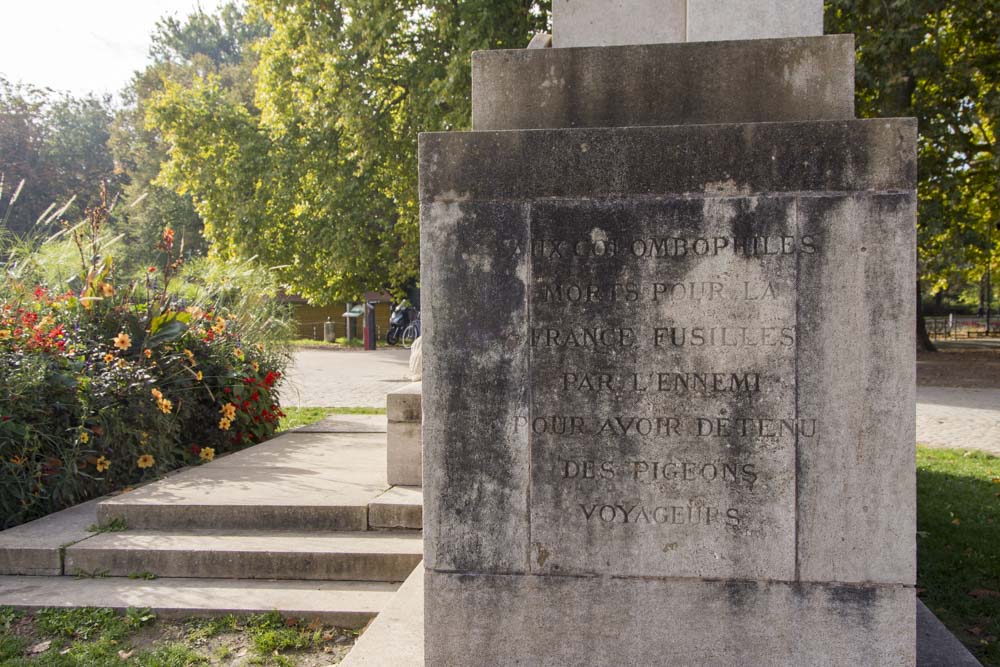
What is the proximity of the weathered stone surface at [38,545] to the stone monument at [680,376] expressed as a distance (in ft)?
8.59

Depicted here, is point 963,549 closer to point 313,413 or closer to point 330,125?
point 313,413

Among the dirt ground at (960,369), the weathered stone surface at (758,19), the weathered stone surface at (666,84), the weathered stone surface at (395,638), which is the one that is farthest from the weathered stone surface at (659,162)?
the dirt ground at (960,369)

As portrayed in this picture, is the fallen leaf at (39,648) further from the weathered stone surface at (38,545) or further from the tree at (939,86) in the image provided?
the tree at (939,86)

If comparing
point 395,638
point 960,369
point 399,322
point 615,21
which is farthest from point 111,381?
point 399,322

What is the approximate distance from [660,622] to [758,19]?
2.49 metres

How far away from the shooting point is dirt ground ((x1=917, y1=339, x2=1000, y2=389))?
15.6 meters

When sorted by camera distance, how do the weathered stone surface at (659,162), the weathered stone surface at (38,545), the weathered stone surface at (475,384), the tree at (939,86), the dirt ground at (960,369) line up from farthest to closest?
1. the dirt ground at (960,369)
2. the tree at (939,86)
3. the weathered stone surface at (38,545)
4. the weathered stone surface at (475,384)
5. the weathered stone surface at (659,162)

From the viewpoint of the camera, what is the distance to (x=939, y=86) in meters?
16.6

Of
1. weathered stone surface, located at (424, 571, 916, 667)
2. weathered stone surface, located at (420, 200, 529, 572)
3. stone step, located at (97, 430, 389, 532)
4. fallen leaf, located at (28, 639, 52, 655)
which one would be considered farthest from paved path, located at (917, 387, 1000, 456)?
fallen leaf, located at (28, 639, 52, 655)

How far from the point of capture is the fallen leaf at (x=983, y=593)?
15.3 feet

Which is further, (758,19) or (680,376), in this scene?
(758,19)

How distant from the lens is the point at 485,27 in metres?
14.6

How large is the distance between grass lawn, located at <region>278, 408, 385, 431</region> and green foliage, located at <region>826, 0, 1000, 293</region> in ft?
32.5

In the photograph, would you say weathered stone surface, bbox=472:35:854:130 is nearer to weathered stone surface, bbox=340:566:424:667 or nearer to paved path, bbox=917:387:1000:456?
weathered stone surface, bbox=340:566:424:667
